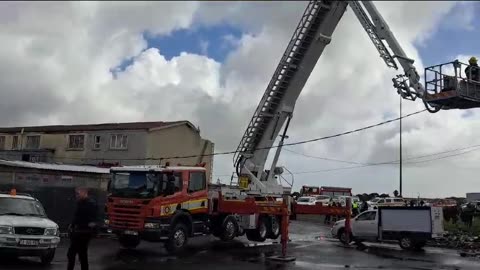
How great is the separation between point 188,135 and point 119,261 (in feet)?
108

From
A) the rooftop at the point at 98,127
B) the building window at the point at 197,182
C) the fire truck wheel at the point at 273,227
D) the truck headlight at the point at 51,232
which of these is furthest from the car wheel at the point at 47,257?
the rooftop at the point at 98,127

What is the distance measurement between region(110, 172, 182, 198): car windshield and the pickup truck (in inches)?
381

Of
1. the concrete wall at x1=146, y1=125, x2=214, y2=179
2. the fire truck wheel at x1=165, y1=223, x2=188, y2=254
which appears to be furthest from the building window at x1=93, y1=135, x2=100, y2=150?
the fire truck wheel at x1=165, y1=223, x2=188, y2=254

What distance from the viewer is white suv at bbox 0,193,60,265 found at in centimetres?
1208

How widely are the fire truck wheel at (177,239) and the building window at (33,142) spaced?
33.1 metres

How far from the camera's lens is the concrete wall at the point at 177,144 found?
42.6 metres

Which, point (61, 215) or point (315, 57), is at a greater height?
point (315, 57)

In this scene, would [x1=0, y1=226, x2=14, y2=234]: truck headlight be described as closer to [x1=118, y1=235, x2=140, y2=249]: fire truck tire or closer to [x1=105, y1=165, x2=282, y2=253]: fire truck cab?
[x1=105, y1=165, x2=282, y2=253]: fire truck cab

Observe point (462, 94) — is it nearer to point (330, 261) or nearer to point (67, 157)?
point (330, 261)

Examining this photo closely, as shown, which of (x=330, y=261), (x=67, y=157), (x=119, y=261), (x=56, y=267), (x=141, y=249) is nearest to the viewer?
(x=56, y=267)

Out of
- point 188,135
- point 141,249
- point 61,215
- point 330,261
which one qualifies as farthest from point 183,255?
point 188,135

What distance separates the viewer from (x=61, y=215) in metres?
21.7

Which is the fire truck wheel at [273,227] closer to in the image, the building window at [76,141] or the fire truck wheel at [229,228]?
the fire truck wheel at [229,228]

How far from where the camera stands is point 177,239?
17.4 m
